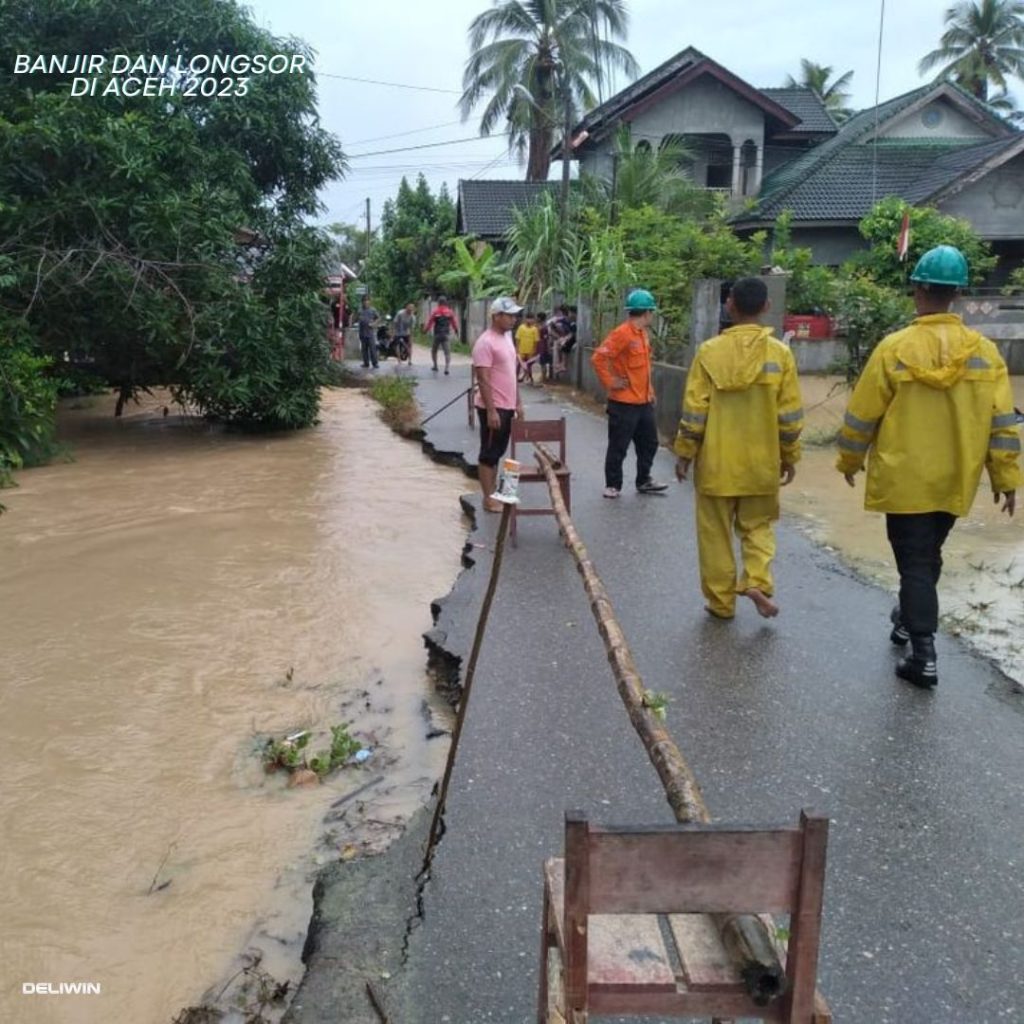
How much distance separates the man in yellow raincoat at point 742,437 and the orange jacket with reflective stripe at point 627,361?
273 cm

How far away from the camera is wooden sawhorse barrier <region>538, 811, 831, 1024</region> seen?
5.14ft

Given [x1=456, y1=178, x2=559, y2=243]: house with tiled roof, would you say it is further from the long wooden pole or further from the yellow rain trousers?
the long wooden pole

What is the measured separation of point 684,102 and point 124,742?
2642 centimetres

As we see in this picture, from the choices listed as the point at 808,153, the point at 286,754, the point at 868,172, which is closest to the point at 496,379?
the point at 286,754

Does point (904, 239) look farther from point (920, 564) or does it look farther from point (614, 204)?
point (920, 564)

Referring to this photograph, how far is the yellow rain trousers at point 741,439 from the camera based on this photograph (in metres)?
4.76

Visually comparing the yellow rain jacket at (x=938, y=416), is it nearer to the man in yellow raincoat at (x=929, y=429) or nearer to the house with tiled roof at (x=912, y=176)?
the man in yellow raincoat at (x=929, y=429)

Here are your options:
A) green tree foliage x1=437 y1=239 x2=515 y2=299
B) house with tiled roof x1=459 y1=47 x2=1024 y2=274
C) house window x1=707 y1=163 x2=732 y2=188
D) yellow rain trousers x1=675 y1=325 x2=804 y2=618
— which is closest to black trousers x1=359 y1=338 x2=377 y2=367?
green tree foliage x1=437 y1=239 x2=515 y2=299

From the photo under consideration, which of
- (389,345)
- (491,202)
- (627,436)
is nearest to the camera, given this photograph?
(627,436)

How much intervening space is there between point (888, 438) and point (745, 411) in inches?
31.3

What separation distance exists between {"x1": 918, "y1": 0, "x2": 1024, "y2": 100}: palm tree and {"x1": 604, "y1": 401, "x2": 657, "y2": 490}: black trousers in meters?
36.0

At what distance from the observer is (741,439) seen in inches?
190

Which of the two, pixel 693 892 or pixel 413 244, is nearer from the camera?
pixel 693 892

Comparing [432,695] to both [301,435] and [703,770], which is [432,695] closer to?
[703,770]
